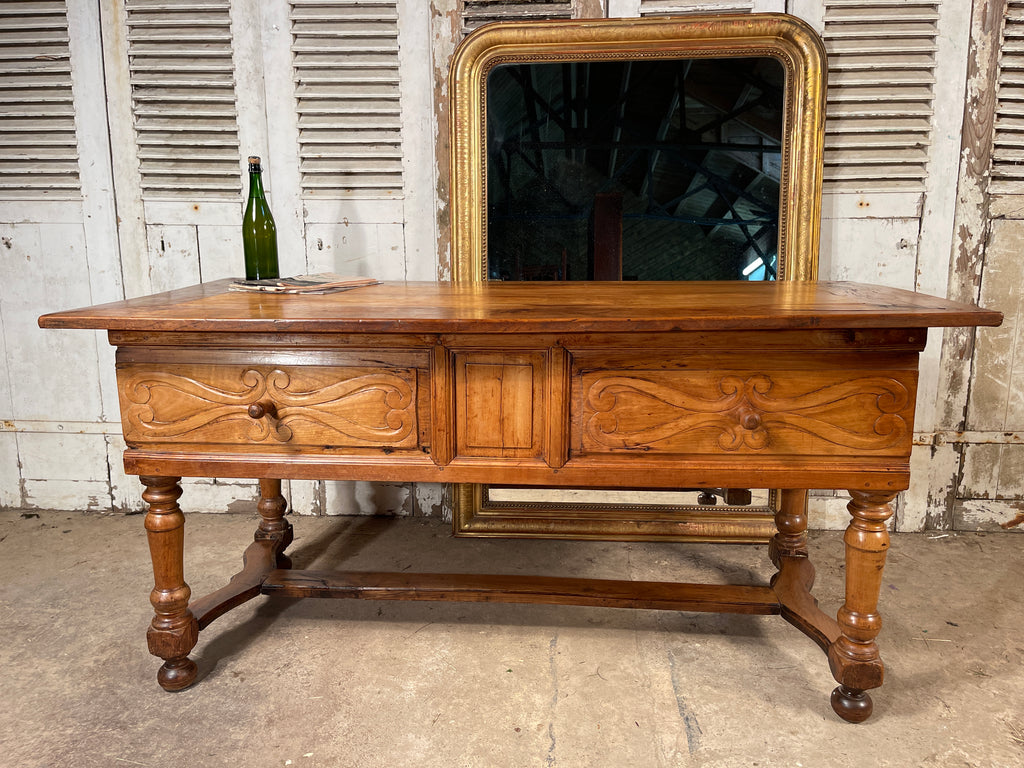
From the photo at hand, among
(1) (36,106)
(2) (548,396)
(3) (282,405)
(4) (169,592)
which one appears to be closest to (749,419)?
(2) (548,396)

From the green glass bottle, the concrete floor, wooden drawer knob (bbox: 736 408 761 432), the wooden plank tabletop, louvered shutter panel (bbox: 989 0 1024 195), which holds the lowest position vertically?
the concrete floor

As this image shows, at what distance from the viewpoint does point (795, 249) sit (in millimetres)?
2664

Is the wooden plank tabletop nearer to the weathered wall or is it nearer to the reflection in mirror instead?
the reflection in mirror

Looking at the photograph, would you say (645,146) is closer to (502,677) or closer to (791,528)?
(791,528)

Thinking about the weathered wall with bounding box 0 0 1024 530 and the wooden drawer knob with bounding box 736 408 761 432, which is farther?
the weathered wall with bounding box 0 0 1024 530

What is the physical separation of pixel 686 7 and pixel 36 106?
2618 millimetres

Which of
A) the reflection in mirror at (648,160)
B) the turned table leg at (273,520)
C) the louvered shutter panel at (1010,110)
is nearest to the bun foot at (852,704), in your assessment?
the reflection in mirror at (648,160)

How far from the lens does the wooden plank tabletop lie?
1.52m

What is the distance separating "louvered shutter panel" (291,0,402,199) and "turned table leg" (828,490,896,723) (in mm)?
2064

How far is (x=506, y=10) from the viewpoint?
2.71 meters

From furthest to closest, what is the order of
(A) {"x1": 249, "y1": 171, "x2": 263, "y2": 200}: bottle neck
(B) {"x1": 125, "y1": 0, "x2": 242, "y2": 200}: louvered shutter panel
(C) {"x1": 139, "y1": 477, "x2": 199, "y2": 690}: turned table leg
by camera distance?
1. (B) {"x1": 125, "y1": 0, "x2": 242, "y2": 200}: louvered shutter panel
2. (A) {"x1": 249, "y1": 171, "x2": 263, "y2": 200}: bottle neck
3. (C) {"x1": 139, "y1": 477, "x2": 199, "y2": 690}: turned table leg

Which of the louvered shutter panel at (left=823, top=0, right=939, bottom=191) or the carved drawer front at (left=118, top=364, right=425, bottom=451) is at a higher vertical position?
the louvered shutter panel at (left=823, top=0, right=939, bottom=191)

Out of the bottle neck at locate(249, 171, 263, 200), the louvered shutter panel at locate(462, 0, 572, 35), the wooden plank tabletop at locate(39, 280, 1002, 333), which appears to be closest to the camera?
the wooden plank tabletop at locate(39, 280, 1002, 333)

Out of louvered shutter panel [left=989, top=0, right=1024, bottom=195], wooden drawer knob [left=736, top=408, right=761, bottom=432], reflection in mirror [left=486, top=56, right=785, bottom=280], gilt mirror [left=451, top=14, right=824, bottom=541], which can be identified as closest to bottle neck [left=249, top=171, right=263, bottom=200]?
gilt mirror [left=451, top=14, right=824, bottom=541]
